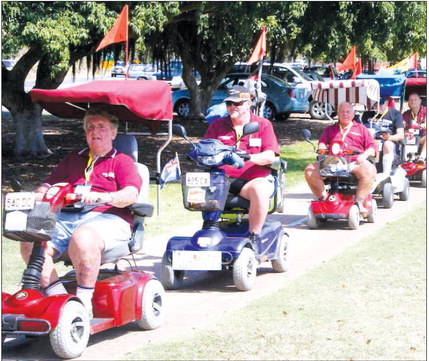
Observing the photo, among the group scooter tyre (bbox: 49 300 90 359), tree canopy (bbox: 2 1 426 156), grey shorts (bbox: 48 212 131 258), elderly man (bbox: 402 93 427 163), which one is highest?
tree canopy (bbox: 2 1 426 156)

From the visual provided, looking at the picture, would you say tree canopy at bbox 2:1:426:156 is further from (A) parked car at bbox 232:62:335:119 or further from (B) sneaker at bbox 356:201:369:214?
(B) sneaker at bbox 356:201:369:214

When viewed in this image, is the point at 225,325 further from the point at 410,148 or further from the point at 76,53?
the point at 76,53

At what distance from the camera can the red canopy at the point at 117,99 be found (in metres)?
7.80

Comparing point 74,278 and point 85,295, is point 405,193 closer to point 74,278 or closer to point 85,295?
point 74,278

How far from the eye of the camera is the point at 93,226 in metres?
7.30

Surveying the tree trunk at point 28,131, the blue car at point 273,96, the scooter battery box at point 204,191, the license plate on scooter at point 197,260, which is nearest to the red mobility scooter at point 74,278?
the scooter battery box at point 204,191

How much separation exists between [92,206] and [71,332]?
4.04 ft

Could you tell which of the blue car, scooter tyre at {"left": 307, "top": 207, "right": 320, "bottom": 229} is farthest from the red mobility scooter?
the blue car

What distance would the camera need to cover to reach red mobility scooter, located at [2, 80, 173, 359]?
21.8 ft

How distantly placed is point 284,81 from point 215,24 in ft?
33.6

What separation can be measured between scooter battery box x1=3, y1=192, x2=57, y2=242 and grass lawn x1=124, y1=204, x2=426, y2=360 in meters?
1.03

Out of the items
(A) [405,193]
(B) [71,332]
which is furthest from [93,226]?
(A) [405,193]

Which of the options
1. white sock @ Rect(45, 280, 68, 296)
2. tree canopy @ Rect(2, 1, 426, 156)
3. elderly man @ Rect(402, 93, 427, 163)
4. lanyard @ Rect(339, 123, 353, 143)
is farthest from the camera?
elderly man @ Rect(402, 93, 427, 163)

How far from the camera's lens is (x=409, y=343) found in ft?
22.9
